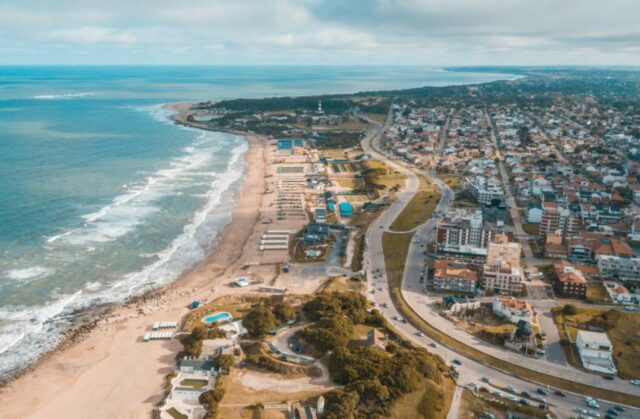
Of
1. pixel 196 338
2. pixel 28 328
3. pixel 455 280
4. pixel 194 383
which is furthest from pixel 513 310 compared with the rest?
pixel 28 328

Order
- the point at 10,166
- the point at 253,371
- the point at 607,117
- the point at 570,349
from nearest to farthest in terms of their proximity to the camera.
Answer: the point at 253,371
the point at 570,349
the point at 10,166
the point at 607,117

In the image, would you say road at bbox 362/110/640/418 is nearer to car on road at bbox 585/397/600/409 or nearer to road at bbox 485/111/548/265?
car on road at bbox 585/397/600/409

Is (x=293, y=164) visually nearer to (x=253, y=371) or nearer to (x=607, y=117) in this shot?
(x=253, y=371)

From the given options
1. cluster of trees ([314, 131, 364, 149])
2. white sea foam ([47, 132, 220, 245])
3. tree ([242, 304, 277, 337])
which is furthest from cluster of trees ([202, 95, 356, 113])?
tree ([242, 304, 277, 337])

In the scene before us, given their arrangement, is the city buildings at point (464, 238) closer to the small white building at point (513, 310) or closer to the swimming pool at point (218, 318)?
the small white building at point (513, 310)

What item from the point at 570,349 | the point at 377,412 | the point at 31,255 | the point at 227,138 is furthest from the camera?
the point at 227,138

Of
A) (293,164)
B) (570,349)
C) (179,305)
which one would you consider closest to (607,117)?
(293,164)

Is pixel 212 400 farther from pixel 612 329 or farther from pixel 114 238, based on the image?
pixel 114 238
